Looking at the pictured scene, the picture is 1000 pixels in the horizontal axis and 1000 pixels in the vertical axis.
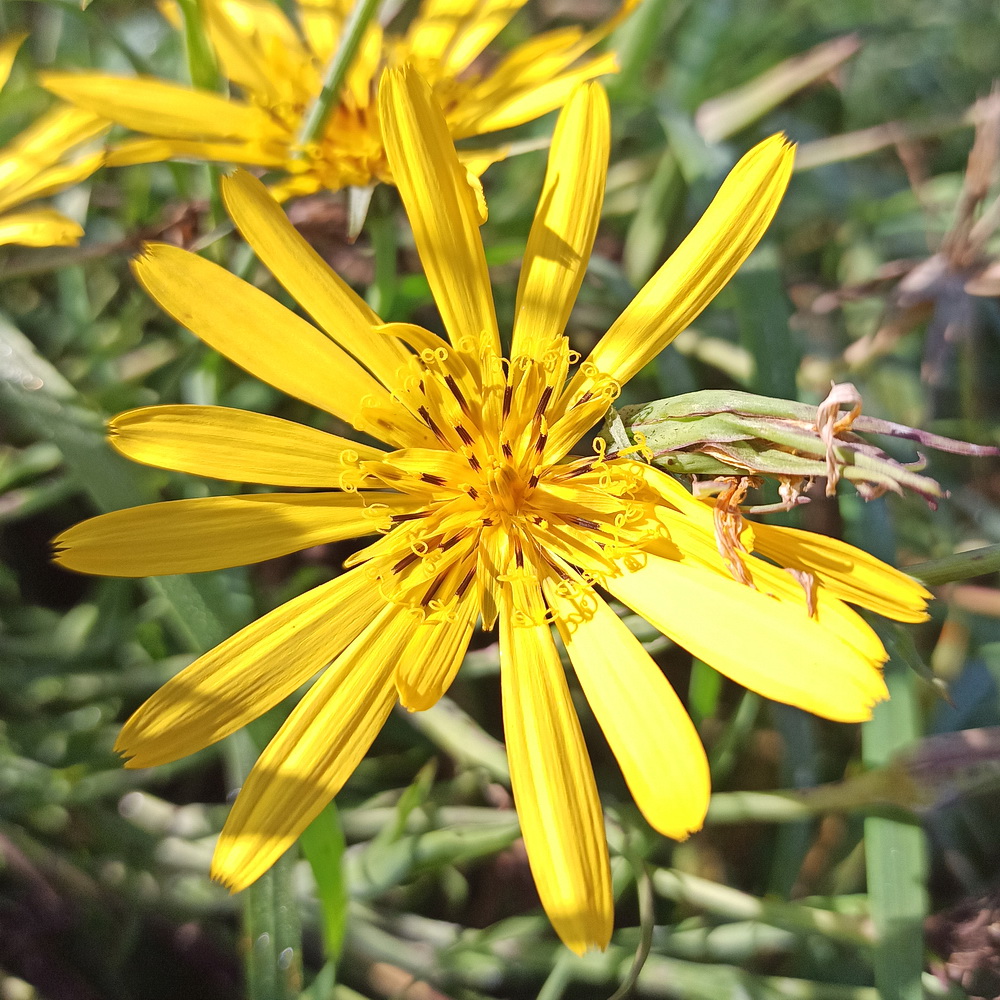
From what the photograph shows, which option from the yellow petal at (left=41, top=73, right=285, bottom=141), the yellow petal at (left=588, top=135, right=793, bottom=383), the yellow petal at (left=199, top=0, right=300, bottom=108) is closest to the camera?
the yellow petal at (left=588, top=135, right=793, bottom=383)

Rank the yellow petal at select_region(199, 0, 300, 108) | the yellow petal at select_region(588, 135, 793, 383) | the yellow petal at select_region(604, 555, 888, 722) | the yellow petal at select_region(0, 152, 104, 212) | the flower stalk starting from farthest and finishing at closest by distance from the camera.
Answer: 1. the yellow petal at select_region(199, 0, 300, 108)
2. the yellow petal at select_region(0, 152, 104, 212)
3. the yellow petal at select_region(588, 135, 793, 383)
4. the yellow petal at select_region(604, 555, 888, 722)
5. the flower stalk

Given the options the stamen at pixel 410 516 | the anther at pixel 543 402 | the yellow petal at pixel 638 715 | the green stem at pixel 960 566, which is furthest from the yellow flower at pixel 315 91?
the green stem at pixel 960 566

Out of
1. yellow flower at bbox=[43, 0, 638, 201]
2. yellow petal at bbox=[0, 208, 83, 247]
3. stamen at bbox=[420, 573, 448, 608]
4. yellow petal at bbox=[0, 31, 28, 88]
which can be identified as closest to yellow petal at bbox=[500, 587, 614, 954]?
stamen at bbox=[420, 573, 448, 608]

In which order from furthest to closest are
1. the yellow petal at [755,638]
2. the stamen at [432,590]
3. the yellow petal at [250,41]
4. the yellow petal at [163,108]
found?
the yellow petal at [250,41]
the yellow petal at [163,108]
the stamen at [432,590]
the yellow petal at [755,638]

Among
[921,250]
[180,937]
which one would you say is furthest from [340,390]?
[921,250]

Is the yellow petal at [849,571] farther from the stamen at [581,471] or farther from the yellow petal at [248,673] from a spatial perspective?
the yellow petal at [248,673]

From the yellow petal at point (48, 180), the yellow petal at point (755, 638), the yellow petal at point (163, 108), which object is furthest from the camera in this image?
the yellow petal at point (48, 180)

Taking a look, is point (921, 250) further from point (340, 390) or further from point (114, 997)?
point (114, 997)

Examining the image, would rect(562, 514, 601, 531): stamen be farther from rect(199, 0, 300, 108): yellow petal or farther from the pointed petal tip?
rect(199, 0, 300, 108): yellow petal
